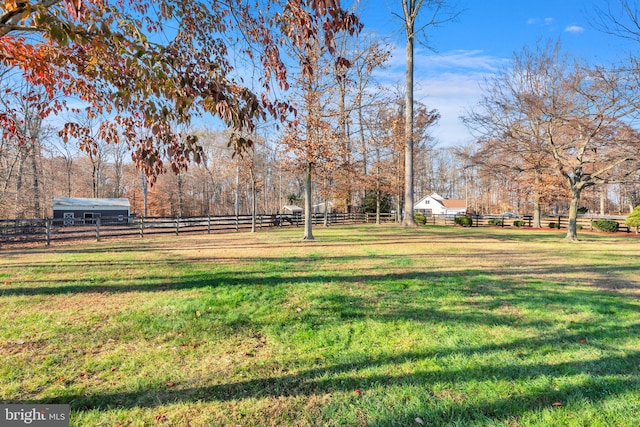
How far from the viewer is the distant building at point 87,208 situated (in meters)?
29.7

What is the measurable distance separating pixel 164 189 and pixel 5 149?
27.1 m

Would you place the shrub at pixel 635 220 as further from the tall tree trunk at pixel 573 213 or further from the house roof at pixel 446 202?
the house roof at pixel 446 202

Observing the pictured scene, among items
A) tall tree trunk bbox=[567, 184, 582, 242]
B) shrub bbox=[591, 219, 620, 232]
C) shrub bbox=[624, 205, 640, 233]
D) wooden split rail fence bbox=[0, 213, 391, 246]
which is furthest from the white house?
tall tree trunk bbox=[567, 184, 582, 242]

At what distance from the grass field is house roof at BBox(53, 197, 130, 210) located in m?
28.7

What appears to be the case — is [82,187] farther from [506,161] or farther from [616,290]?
[616,290]

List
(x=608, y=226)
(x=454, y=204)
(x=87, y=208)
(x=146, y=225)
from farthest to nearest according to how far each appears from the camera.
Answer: (x=454, y=204)
(x=87, y=208)
(x=146, y=225)
(x=608, y=226)

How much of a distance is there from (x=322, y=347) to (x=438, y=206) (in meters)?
61.1

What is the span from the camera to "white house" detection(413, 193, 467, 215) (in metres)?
60.5

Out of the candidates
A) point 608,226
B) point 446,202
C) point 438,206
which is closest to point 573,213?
point 608,226

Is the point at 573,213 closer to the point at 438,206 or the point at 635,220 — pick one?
the point at 635,220

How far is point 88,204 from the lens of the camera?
30.9 meters

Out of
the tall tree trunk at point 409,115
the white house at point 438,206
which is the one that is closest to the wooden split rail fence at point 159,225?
the tall tree trunk at point 409,115

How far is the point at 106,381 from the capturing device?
9.18 feet

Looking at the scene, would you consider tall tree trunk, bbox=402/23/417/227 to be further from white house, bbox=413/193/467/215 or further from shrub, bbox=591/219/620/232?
white house, bbox=413/193/467/215
